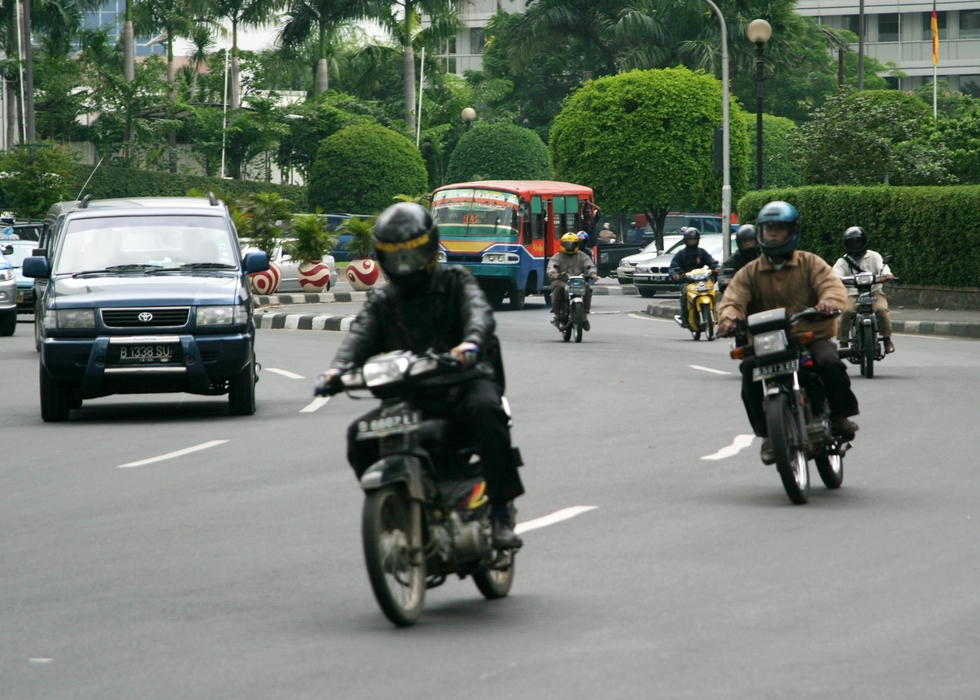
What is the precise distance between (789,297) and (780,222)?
484 millimetres

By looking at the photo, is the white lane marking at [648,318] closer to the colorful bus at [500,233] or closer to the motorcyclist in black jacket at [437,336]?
the colorful bus at [500,233]

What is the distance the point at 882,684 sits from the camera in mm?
5172

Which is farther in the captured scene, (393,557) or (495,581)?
(495,581)

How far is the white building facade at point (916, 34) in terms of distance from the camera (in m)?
89.2

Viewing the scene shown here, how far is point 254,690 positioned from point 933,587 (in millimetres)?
3025

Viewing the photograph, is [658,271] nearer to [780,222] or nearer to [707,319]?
[707,319]

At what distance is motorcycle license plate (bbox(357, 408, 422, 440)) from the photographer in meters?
5.96

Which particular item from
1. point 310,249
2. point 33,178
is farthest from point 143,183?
point 310,249

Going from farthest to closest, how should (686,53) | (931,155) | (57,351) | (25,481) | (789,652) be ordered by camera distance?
(686,53) → (931,155) → (57,351) → (25,481) → (789,652)

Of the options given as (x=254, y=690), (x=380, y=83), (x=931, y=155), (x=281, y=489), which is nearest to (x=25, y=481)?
(x=281, y=489)

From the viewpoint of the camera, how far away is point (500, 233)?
3528 cm

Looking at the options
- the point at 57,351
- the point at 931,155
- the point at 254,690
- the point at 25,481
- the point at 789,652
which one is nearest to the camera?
the point at 254,690

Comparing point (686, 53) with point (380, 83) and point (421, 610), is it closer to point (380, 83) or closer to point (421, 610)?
point (380, 83)

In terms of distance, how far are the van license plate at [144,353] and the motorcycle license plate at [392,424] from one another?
324 inches
